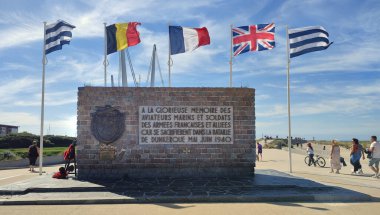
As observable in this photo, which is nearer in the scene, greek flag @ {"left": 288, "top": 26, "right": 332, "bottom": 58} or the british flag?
greek flag @ {"left": 288, "top": 26, "right": 332, "bottom": 58}

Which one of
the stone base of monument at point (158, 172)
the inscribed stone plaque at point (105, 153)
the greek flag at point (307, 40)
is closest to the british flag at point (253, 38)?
the greek flag at point (307, 40)

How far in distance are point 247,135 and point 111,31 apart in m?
7.55

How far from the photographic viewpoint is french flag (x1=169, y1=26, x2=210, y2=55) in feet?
55.8

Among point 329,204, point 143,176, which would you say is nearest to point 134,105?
point 143,176

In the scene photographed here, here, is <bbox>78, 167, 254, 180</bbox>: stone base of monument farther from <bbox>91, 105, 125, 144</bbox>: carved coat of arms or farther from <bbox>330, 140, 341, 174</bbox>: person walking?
<bbox>330, 140, 341, 174</bbox>: person walking

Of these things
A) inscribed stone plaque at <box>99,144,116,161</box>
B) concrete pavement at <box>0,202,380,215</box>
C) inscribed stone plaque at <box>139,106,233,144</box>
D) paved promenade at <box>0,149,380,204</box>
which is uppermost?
inscribed stone plaque at <box>139,106,233,144</box>

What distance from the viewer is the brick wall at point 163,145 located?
14.7 meters

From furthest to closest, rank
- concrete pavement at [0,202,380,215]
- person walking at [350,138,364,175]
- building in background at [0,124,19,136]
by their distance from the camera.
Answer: building in background at [0,124,19,136] < person walking at [350,138,364,175] < concrete pavement at [0,202,380,215]

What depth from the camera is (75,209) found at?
980cm

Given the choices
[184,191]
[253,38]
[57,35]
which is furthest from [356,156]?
[57,35]

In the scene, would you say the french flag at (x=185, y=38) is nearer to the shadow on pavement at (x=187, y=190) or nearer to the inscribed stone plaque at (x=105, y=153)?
the inscribed stone plaque at (x=105, y=153)

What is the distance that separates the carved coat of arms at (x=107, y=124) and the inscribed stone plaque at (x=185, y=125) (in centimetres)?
82

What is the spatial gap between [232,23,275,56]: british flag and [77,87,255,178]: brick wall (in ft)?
9.83

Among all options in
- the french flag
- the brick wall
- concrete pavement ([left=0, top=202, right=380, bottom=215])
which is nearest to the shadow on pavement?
concrete pavement ([left=0, top=202, right=380, bottom=215])
